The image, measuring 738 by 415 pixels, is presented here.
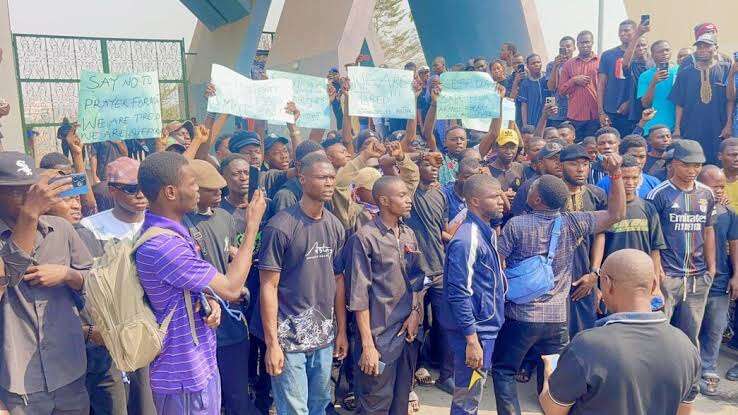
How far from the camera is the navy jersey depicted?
5207mm

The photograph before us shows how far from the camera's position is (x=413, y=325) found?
14.6ft

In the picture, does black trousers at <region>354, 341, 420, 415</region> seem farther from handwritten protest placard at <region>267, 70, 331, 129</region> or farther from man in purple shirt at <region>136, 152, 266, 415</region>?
handwritten protest placard at <region>267, 70, 331, 129</region>

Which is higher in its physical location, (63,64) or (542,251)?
(63,64)

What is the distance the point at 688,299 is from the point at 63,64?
1413 cm

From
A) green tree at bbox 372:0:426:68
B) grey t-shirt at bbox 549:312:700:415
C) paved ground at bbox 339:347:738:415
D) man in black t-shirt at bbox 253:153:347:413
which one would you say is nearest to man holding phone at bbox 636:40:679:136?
paved ground at bbox 339:347:738:415

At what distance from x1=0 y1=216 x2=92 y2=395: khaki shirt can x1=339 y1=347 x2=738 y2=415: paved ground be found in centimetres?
307

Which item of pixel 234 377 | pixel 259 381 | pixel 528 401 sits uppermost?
pixel 234 377

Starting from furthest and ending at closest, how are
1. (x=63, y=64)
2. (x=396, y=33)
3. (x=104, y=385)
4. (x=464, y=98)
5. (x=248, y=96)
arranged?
1. (x=396, y=33)
2. (x=63, y=64)
3. (x=464, y=98)
4. (x=248, y=96)
5. (x=104, y=385)

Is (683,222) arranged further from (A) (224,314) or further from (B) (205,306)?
(B) (205,306)

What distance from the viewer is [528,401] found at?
17.7 ft

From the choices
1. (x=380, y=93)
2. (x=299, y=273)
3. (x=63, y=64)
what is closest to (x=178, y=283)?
(x=299, y=273)

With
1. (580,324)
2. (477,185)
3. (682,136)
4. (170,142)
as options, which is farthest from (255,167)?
(682,136)

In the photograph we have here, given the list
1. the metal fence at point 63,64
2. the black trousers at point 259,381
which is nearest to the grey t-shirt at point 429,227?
the black trousers at point 259,381

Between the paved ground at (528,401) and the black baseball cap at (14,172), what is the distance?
364 cm
